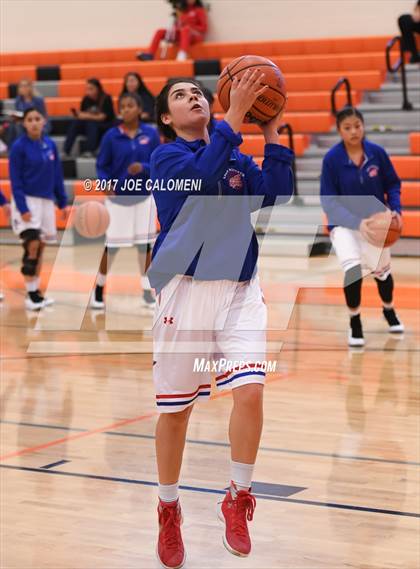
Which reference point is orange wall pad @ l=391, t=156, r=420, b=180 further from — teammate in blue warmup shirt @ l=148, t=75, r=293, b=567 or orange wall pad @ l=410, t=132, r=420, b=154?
teammate in blue warmup shirt @ l=148, t=75, r=293, b=567

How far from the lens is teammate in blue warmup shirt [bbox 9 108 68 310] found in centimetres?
870

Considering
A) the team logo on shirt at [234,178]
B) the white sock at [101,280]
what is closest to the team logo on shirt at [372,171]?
the white sock at [101,280]

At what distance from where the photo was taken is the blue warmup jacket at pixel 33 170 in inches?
342

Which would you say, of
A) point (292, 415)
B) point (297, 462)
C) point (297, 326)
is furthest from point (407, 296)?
point (297, 462)

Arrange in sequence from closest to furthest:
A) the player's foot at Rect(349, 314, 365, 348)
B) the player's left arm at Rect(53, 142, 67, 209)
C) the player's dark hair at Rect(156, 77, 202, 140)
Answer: the player's dark hair at Rect(156, 77, 202, 140) < the player's foot at Rect(349, 314, 365, 348) < the player's left arm at Rect(53, 142, 67, 209)

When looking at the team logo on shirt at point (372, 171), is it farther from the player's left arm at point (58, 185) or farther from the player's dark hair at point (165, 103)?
the player's dark hair at point (165, 103)

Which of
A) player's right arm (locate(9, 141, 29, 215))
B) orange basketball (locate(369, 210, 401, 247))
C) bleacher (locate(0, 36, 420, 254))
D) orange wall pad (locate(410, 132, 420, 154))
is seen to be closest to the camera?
orange basketball (locate(369, 210, 401, 247))

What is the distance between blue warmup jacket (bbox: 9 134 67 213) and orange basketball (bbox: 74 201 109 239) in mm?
1052

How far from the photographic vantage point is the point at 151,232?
8.68 m

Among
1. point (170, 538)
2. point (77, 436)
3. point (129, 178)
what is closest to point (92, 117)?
point (129, 178)

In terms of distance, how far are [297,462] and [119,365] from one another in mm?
2467

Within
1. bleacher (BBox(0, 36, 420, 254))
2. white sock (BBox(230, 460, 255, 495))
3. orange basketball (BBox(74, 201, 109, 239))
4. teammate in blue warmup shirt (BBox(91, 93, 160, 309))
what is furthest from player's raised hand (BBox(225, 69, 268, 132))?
bleacher (BBox(0, 36, 420, 254))

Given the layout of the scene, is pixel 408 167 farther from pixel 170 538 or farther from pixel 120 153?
pixel 170 538

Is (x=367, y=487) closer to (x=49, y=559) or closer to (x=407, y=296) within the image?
(x=49, y=559)
